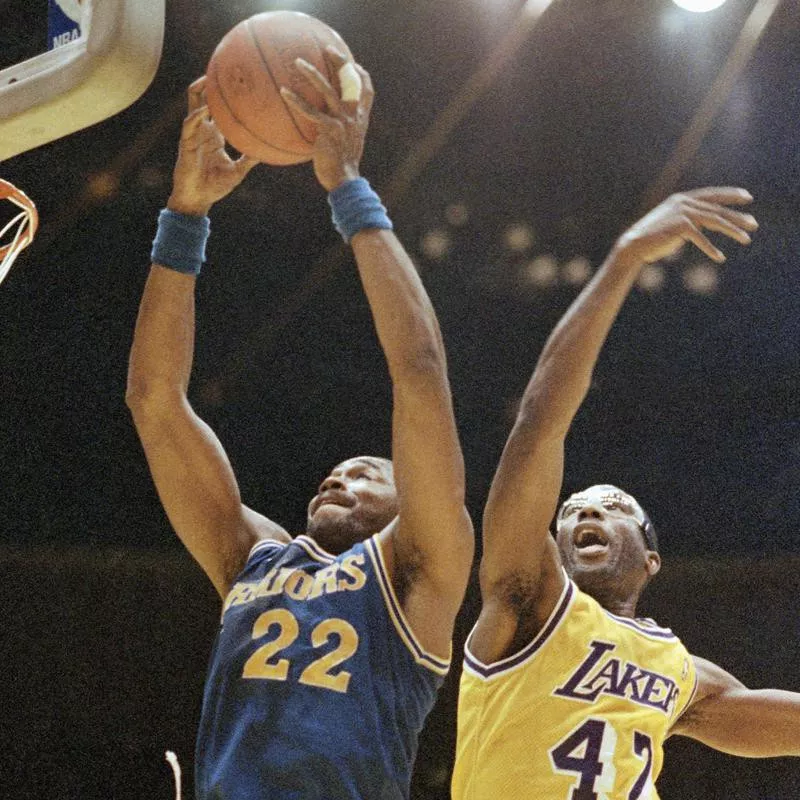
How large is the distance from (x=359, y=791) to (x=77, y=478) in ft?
14.6

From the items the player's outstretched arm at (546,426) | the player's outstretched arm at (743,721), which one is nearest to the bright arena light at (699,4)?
the player's outstretched arm at (546,426)

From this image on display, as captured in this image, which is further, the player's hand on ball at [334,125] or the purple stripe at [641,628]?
the purple stripe at [641,628]

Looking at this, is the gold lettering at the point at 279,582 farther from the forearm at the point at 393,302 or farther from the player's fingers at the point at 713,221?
the player's fingers at the point at 713,221

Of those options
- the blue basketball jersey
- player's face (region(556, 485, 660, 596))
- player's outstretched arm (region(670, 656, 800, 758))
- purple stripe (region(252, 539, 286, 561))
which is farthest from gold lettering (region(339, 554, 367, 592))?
player's outstretched arm (region(670, 656, 800, 758))

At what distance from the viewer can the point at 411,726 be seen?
85.4 inches

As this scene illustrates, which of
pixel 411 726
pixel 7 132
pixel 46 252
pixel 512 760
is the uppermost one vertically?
pixel 7 132

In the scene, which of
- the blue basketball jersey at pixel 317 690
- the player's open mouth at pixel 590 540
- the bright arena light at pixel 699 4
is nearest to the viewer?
the blue basketball jersey at pixel 317 690

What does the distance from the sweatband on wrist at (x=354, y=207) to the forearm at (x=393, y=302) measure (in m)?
0.02

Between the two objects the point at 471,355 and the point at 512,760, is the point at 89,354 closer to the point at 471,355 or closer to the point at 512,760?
the point at 471,355

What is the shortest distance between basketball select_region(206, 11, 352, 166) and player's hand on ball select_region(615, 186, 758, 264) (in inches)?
31.5

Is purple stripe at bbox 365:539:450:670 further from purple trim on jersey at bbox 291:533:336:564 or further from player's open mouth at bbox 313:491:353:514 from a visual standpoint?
Result: player's open mouth at bbox 313:491:353:514

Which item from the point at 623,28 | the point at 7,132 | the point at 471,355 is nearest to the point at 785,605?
the point at 471,355

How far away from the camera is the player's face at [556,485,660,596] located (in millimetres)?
3137

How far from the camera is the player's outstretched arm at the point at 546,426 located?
8.46 ft
